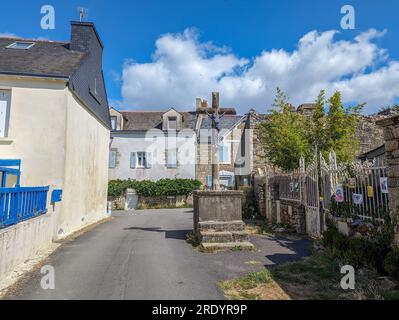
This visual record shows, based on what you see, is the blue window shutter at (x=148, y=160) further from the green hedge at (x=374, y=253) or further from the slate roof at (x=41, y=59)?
the green hedge at (x=374, y=253)

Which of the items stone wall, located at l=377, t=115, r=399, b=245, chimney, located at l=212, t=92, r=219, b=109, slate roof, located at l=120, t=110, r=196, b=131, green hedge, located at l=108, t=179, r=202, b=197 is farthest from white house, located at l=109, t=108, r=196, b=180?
stone wall, located at l=377, t=115, r=399, b=245

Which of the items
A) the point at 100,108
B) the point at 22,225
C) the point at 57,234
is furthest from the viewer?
the point at 100,108

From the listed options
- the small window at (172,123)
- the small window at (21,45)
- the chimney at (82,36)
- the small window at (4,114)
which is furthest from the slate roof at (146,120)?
the small window at (4,114)

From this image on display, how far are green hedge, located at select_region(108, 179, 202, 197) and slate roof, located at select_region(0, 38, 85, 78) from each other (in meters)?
13.0

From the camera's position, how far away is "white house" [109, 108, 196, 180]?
999 inches

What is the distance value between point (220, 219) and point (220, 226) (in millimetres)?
217

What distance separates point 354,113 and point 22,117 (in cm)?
1300

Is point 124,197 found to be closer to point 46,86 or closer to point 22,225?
point 46,86

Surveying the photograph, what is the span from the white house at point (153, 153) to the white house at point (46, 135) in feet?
41.0

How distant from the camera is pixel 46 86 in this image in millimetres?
9703

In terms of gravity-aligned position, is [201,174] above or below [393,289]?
above

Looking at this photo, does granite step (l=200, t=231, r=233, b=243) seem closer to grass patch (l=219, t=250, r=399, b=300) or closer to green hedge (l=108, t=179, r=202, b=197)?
grass patch (l=219, t=250, r=399, b=300)

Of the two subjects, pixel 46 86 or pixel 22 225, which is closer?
pixel 22 225
